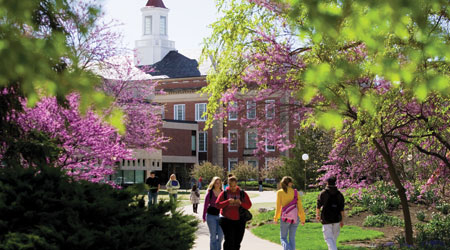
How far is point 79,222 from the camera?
6.33m

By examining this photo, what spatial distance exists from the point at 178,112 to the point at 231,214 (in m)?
61.8

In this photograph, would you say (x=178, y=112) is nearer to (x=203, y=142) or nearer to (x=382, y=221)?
(x=203, y=142)

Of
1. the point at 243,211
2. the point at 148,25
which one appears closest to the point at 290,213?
the point at 243,211

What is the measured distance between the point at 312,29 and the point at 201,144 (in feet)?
214

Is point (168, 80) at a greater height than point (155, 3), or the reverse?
point (155, 3)

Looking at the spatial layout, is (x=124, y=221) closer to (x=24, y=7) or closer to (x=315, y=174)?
(x=24, y=7)

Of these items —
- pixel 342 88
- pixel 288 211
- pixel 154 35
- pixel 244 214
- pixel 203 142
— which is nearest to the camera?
pixel 342 88

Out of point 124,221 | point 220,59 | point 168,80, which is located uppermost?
point 168,80

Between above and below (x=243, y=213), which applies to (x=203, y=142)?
above

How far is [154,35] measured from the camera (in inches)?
4023

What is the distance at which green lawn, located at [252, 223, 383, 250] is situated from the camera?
1545 centimetres

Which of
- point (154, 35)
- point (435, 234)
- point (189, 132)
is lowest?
point (435, 234)

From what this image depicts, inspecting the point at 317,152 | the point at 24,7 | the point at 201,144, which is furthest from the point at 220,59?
the point at 201,144

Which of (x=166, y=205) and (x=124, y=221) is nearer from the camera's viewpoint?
(x=124, y=221)
